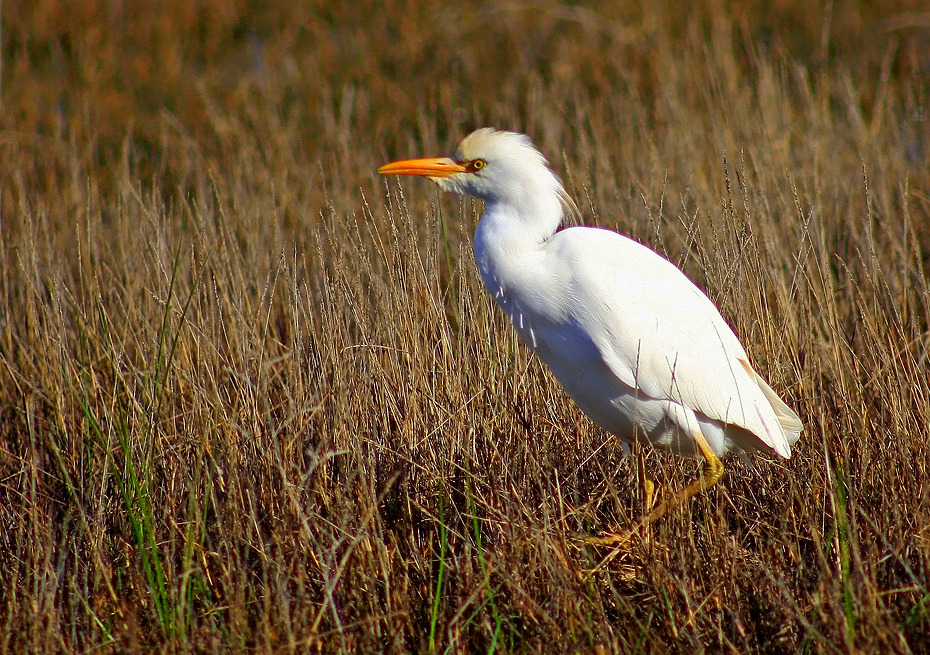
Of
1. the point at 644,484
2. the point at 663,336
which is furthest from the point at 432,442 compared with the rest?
the point at 663,336

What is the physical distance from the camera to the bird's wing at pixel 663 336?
2857 millimetres

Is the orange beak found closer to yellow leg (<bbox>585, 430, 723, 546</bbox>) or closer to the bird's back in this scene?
the bird's back

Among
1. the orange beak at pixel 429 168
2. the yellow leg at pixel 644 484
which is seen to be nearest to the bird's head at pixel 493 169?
the orange beak at pixel 429 168

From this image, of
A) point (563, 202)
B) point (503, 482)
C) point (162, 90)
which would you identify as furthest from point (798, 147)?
point (162, 90)

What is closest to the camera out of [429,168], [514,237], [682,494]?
[682,494]

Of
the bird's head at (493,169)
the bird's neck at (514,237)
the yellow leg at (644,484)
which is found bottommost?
the yellow leg at (644,484)

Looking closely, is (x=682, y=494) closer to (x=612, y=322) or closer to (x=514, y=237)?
(x=612, y=322)

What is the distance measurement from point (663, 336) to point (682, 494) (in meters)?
0.44

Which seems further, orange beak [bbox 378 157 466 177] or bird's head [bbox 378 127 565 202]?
orange beak [bbox 378 157 466 177]

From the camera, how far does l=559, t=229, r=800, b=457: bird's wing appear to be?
286 cm

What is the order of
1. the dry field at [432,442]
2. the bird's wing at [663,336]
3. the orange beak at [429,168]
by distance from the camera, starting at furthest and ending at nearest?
the orange beak at [429,168]
the bird's wing at [663,336]
the dry field at [432,442]

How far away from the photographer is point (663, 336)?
2.94 metres

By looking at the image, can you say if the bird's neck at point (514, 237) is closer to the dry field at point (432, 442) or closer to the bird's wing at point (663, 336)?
the bird's wing at point (663, 336)

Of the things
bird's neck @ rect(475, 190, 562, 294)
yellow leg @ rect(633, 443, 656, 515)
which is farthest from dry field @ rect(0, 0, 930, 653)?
bird's neck @ rect(475, 190, 562, 294)
